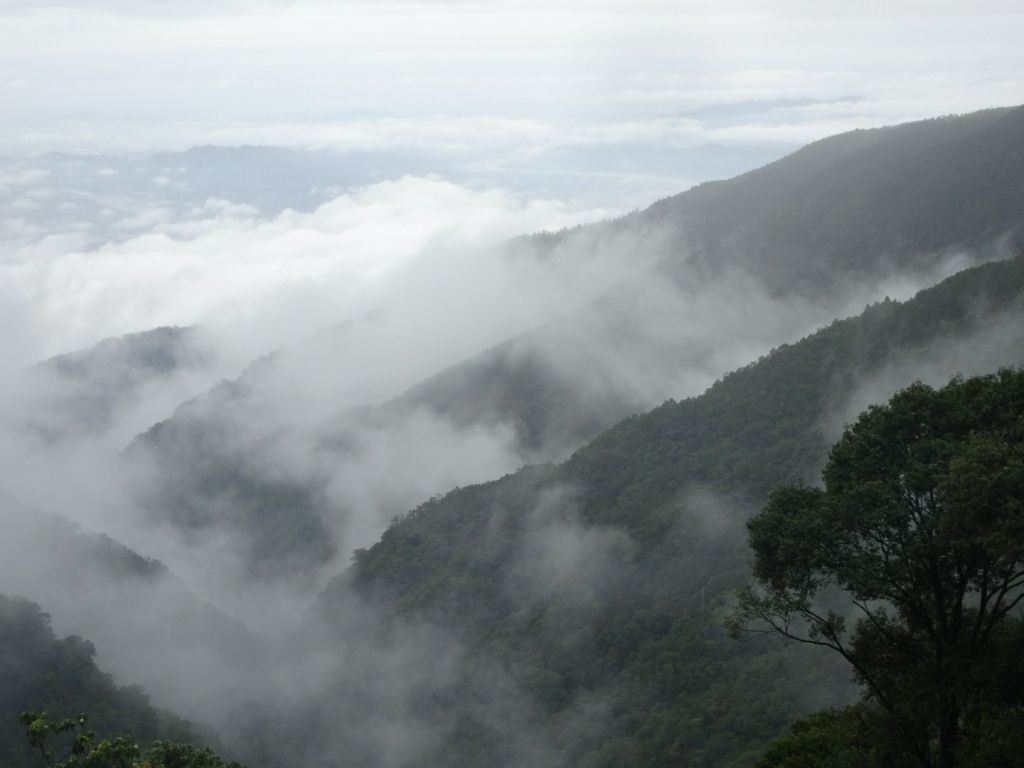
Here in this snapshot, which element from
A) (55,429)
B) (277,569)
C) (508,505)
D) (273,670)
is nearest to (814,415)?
(508,505)

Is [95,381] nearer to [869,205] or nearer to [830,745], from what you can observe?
[869,205]

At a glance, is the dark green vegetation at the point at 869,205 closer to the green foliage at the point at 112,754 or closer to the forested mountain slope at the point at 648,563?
the forested mountain slope at the point at 648,563

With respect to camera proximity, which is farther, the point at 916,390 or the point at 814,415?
the point at 814,415

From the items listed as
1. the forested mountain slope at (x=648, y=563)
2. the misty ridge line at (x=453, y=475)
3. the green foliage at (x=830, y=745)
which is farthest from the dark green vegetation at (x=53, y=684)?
the green foliage at (x=830, y=745)

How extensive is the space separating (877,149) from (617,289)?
3620 cm

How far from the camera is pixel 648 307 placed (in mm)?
124188

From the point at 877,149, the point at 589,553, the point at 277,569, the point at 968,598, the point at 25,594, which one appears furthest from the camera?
the point at 877,149

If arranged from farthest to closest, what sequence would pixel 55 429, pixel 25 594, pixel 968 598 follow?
pixel 55 429 < pixel 25 594 < pixel 968 598

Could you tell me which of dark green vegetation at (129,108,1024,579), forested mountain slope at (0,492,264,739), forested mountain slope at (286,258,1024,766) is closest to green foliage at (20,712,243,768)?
forested mountain slope at (286,258,1024,766)

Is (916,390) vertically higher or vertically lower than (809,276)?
lower

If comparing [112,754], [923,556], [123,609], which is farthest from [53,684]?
[923,556]

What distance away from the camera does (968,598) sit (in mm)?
20188

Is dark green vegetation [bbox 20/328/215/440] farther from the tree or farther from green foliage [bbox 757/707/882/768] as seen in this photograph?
the tree

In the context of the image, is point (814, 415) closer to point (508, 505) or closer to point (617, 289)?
point (508, 505)
